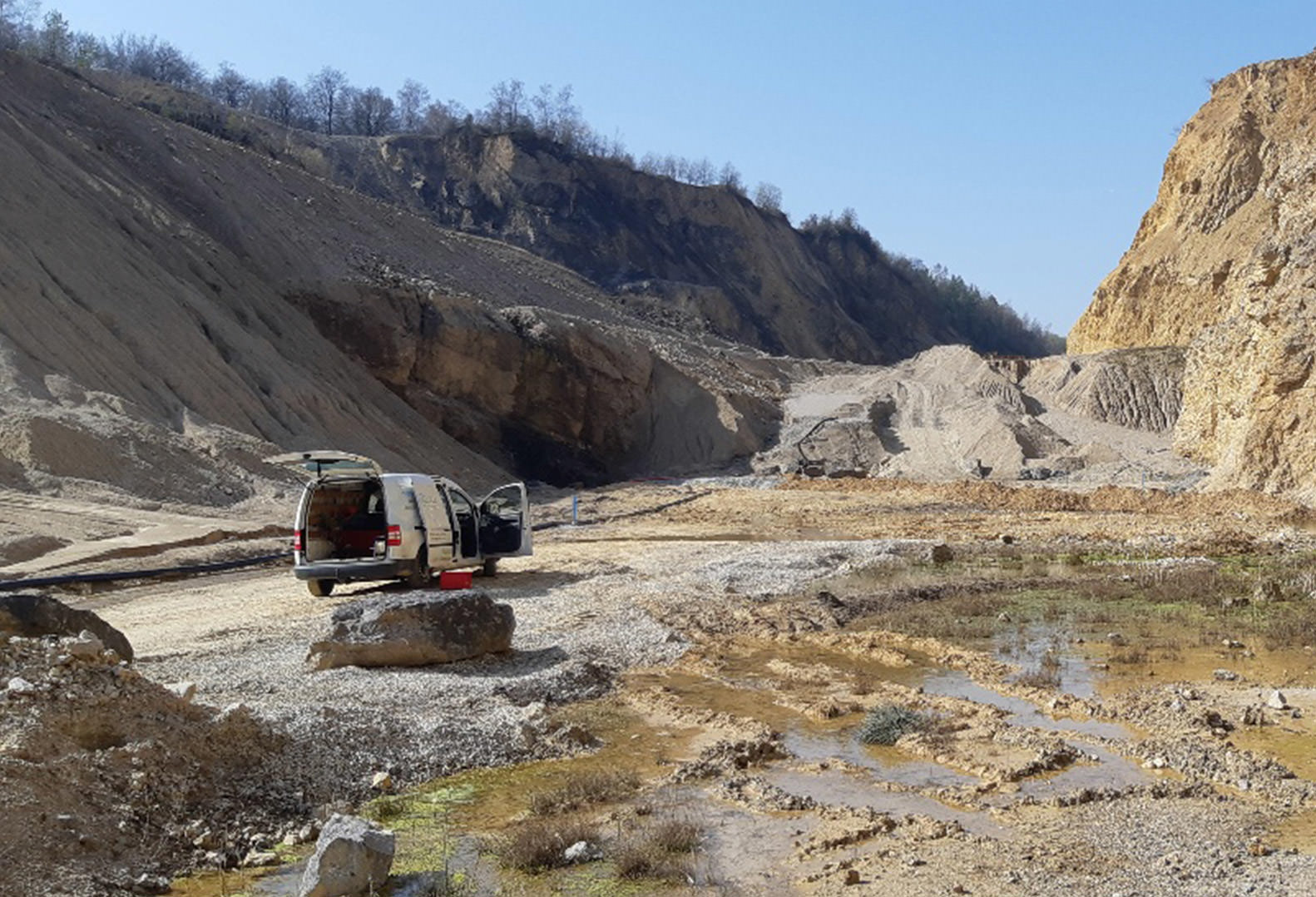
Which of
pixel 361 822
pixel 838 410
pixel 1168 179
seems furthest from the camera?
pixel 1168 179

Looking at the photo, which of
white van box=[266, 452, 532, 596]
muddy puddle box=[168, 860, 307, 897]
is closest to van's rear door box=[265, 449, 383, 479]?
white van box=[266, 452, 532, 596]

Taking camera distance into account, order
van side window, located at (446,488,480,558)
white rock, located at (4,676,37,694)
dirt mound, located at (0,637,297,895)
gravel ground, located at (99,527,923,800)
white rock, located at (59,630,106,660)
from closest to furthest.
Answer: dirt mound, located at (0,637,297,895) → white rock, located at (4,676,37,694) → white rock, located at (59,630,106,660) → gravel ground, located at (99,527,923,800) → van side window, located at (446,488,480,558)

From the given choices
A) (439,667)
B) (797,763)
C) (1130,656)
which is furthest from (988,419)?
(797,763)

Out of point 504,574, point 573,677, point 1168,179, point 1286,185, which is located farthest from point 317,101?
point 573,677

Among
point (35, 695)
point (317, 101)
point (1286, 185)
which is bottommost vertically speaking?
point (35, 695)

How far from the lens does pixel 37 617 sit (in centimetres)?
884

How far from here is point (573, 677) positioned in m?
11.5

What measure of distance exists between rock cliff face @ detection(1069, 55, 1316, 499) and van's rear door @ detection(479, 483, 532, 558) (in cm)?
2091

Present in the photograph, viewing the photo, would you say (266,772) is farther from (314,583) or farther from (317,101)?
(317,101)

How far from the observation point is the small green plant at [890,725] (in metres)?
9.61

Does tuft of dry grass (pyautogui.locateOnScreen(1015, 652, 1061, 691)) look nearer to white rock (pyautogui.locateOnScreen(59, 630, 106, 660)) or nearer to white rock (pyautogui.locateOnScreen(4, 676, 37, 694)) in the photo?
white rock (pyautogui.locateOnScreen(59, 630, 106, 660))

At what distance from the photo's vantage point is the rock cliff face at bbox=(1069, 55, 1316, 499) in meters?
32.0

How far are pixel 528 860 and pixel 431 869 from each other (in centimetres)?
53

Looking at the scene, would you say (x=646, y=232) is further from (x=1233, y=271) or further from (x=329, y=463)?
(x=329, y=463)
